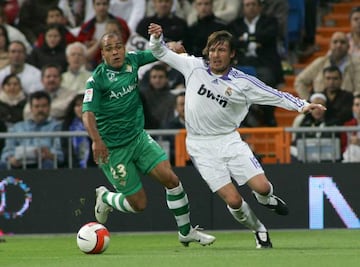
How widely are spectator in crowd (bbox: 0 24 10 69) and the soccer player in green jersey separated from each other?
627 centimetres

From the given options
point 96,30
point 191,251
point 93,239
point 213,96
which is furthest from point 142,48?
point 93,239

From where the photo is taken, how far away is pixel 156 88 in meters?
18.6

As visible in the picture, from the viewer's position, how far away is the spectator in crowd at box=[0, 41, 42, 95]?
1953cm

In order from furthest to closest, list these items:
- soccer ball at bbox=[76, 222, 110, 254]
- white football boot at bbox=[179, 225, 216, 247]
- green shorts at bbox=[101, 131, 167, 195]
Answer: green shorts at bbox=[101, 131, 167, 195]
white football boot at bbox=[179, 225, 216, 247]
soccer ball at bbox=[76, 222, 110, 254]

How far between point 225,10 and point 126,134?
6478 mm

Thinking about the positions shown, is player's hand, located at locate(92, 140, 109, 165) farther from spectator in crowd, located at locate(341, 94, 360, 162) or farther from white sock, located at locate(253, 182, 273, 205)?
spectator in crowd, located at locate(341, 94, 360, 162)

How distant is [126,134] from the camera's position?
14023 millimetres

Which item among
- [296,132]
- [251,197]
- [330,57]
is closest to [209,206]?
[251,197]

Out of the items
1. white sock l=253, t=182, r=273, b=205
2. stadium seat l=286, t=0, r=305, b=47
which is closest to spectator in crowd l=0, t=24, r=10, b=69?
stadium seat l=286, t=0, r=305, b=47

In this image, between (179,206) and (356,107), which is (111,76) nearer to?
(179,206)

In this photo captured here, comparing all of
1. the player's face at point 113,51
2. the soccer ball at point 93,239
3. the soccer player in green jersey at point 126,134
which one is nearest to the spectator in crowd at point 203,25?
the soccer player in green jersey at point 126,134

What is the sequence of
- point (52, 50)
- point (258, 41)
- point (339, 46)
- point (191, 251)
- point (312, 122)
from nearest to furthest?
point (191, 251) → point (312, 122) → point (339, 46) → point (258, 41) → point (52, 50)

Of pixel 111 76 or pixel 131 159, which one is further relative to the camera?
pixel 131 159

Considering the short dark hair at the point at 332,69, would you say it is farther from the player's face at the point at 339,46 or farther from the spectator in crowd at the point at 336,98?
the player's face at the point at 339,46
